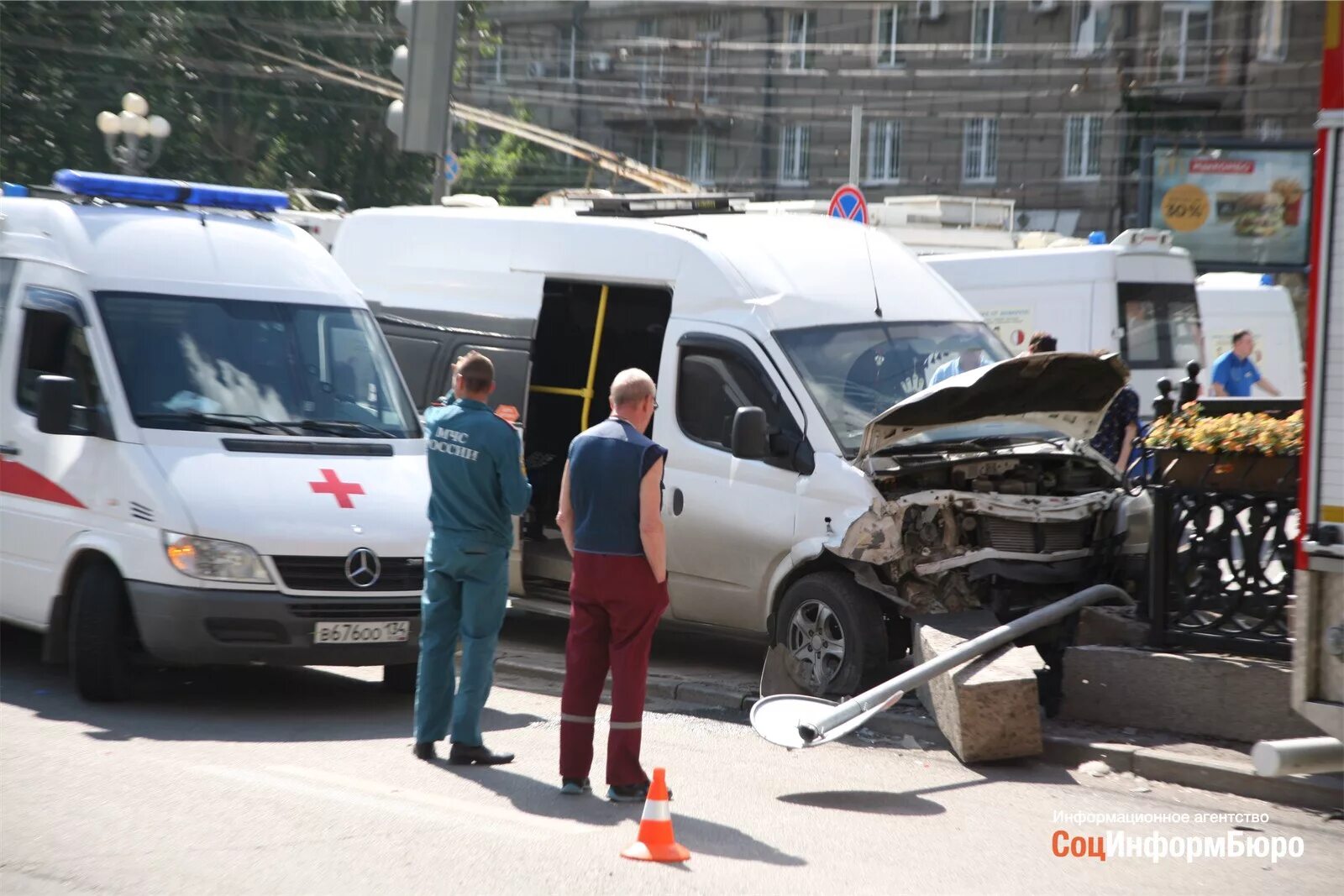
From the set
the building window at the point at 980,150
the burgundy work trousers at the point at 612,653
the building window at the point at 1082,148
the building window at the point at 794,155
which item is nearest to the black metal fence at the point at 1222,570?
the burgundy work trousers at the point at 612,653

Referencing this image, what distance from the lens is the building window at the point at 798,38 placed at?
1797 inches

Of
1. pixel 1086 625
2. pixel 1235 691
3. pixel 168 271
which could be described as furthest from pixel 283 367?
pixel 1235 691

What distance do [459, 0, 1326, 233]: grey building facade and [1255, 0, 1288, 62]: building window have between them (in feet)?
0.13

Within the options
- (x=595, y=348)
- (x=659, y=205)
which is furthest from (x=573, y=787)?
(x=659, y=205)

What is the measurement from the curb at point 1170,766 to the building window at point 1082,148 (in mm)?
34753

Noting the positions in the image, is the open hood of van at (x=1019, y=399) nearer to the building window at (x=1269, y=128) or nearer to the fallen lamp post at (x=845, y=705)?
the fallen lamp post at (x=845, y=705)

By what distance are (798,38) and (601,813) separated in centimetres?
4136

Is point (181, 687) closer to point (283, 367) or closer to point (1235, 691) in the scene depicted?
point (283, 367)

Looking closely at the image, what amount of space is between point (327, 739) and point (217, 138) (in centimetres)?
3090

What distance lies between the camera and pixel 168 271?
9203 mm

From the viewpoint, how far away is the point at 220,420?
348 inches

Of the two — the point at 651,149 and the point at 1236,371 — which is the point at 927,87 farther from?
the point at 1236,371

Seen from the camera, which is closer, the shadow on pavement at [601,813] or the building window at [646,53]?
the shadow on pavement at [601,813]

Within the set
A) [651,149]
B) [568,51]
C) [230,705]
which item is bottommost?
[230,705]
